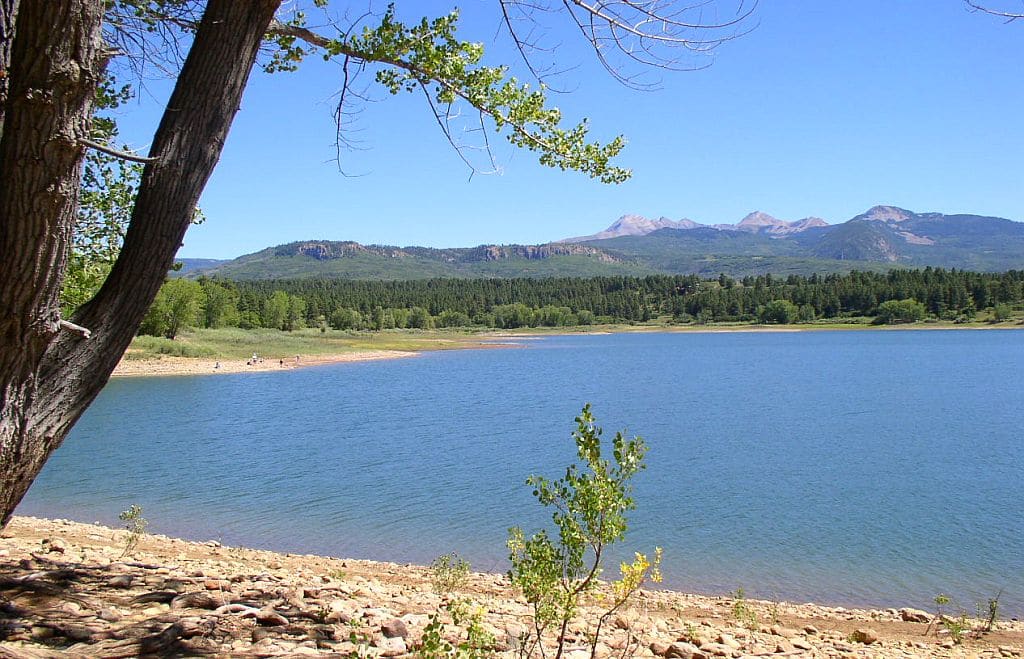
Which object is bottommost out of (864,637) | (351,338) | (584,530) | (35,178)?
(351,338)

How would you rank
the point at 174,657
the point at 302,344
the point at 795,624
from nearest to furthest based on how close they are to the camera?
the point at 174,657
the point at 795,624
the point at 302,344

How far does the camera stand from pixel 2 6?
2.66 meters

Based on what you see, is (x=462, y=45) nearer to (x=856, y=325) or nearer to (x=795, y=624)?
(x=795, y=624)

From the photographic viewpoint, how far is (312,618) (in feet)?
16.6

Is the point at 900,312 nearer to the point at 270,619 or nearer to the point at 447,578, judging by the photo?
the point at 447,578

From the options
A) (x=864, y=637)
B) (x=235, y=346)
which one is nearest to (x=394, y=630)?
(x=864, y=637)

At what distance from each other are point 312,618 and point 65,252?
10.6ft

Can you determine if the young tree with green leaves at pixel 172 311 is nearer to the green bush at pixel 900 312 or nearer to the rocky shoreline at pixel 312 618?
the rocky shoreline at pixel 312 618

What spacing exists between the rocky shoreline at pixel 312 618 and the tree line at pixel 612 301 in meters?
68.3

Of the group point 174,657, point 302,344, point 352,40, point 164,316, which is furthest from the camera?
point 302,344

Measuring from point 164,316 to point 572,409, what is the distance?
4463cm

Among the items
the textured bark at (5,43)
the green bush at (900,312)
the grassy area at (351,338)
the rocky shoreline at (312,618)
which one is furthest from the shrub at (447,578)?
Answer: the green bush at (900,312)

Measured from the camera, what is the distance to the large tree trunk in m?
2.66

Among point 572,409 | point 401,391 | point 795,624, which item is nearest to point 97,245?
point 795,624
